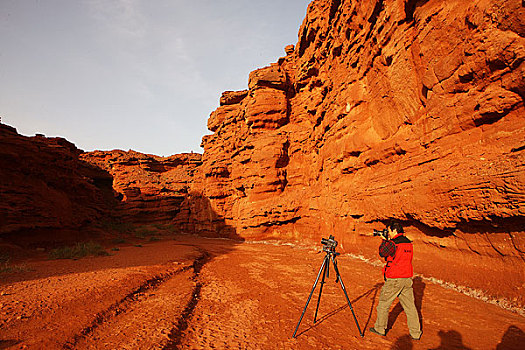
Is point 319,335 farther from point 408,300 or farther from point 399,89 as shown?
point 399,89

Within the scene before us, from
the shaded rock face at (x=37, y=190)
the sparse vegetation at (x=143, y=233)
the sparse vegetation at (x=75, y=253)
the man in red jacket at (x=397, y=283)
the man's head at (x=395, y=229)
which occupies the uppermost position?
the shaded rock face at (x=37, y=190)

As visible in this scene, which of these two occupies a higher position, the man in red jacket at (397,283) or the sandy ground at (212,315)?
the man in red jacket at (397,283)

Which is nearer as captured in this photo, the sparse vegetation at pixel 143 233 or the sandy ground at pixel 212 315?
the sandy ground at pixel 212 315

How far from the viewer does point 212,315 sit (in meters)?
4.48

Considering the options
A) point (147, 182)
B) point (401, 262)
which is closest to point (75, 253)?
point (401, 262)

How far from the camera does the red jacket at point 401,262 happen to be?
4.00 metres

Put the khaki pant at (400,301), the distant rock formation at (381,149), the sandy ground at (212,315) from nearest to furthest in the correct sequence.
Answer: the sandy ground at (212,315) → the khaki pant at (400,301) → the distant rock formation at (381,149)

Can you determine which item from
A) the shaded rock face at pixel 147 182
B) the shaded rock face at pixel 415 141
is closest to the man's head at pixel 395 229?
the shaded rock face at pixel 415 141

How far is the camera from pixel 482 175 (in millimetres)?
5602

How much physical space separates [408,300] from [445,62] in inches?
314

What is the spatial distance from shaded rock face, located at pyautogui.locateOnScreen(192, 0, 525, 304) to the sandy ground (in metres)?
1.80

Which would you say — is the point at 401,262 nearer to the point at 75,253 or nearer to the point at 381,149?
the point at 381,149

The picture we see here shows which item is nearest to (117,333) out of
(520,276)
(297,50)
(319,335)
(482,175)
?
(319,335)

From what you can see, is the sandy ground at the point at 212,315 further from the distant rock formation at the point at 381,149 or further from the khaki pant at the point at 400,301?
the distant rock formation at the point at 381,149
